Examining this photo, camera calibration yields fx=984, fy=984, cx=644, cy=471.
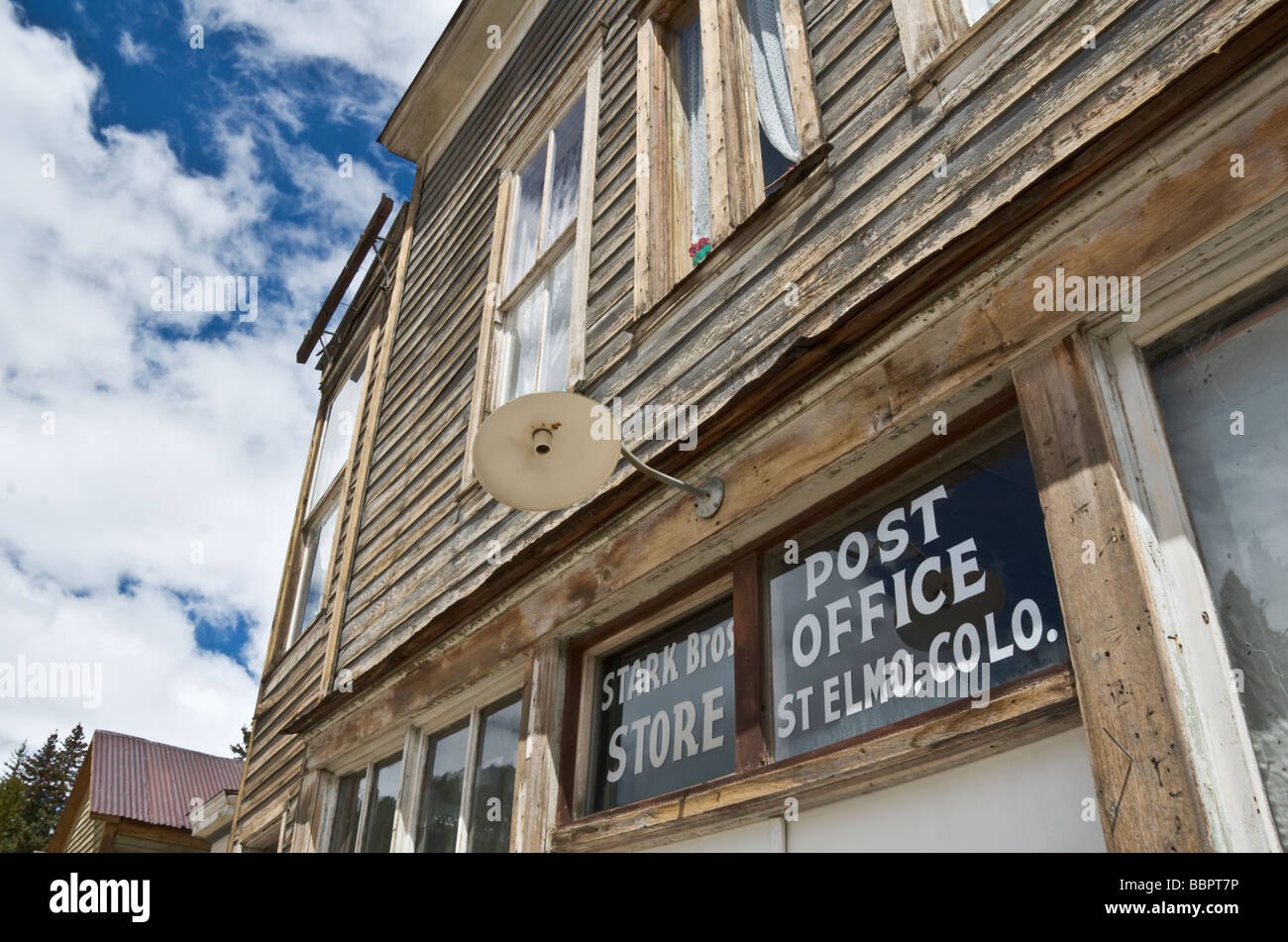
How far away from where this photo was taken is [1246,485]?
2.08 meters

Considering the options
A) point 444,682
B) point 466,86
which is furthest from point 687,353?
point 466,86

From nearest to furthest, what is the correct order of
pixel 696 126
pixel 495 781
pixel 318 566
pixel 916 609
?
pixel 916 609 < pixel 495 781 < pixel 696 126 < pixel 318 566

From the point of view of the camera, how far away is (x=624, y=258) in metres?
4.89

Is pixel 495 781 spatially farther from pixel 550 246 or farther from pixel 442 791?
pixel 550 246

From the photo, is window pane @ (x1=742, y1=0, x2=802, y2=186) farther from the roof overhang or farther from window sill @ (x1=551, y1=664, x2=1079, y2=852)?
the roof overhang

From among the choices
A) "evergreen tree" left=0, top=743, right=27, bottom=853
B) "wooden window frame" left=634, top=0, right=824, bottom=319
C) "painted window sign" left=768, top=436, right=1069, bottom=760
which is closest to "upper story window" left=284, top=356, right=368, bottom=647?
"wooden window frame" left=634, top=0, right=824, bottom=319

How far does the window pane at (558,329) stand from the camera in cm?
536

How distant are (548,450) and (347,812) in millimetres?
3466

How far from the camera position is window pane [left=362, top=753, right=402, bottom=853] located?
16.9 ft

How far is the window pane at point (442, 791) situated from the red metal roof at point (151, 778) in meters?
12.7

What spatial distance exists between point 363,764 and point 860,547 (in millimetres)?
3721

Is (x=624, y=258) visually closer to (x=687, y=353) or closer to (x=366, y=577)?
(x=687, y=353)

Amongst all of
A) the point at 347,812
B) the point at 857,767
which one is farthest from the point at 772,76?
the point at 347,812

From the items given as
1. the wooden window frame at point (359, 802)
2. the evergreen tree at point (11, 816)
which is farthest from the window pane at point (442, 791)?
the evergreen tree at point (11, 816)
